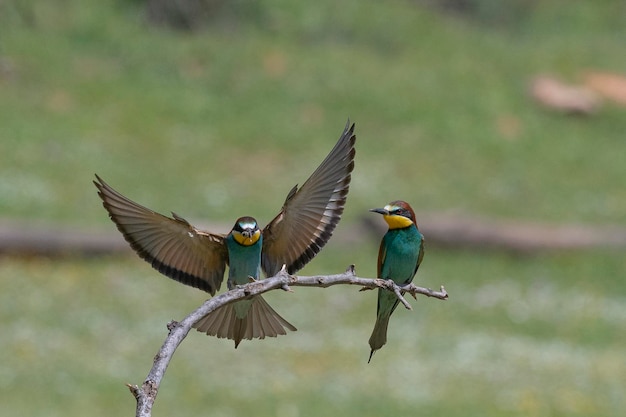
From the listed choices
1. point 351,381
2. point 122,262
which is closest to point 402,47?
point 122,262

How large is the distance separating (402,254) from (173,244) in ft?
2.38

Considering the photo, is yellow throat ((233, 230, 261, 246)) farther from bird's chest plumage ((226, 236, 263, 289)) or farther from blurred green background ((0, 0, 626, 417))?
blurred green background ((0, 0, 626, 417))

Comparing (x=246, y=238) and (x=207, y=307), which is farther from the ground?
(x=246, y=238)

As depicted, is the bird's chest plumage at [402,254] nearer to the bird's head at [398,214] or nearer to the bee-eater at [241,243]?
the bird's head at [398,214]

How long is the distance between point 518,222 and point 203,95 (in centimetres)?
484

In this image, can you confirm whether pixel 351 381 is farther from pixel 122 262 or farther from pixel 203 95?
pixel 203 95

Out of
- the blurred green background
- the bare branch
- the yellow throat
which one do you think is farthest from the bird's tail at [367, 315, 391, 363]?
the blurred green background

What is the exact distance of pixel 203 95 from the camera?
50.5 feet

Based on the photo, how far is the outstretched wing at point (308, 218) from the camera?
2.02m

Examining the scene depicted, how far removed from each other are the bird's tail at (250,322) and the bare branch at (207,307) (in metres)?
0.48

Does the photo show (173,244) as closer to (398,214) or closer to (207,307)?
(398,214)

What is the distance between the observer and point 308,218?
2199 mm

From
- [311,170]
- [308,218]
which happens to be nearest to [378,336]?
[308,218]

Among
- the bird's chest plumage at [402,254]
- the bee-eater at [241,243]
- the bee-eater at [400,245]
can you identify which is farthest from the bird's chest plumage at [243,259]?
the bird's chest plumage at [402,254]
